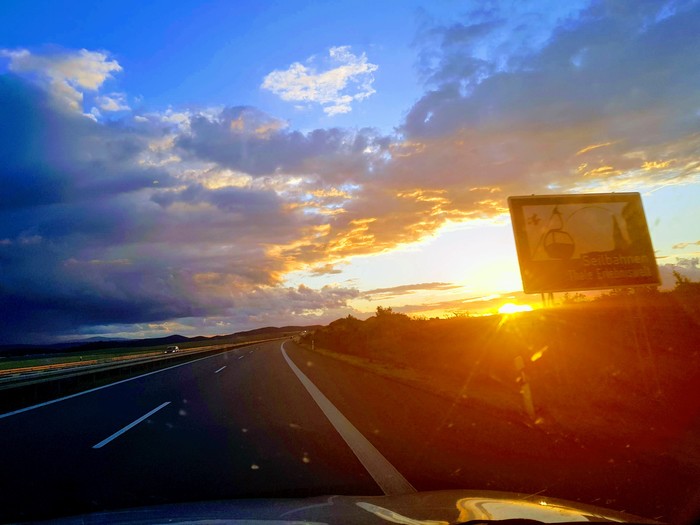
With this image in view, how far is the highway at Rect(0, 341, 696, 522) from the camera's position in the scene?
5605mm

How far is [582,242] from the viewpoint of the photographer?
15156mm

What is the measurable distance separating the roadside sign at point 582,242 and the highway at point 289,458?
5.34m

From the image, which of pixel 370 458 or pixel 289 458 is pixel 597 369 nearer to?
pixel 370 458

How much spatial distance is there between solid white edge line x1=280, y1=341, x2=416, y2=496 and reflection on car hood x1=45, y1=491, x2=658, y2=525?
83cm

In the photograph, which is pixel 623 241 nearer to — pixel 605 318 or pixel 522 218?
pixel 522 218

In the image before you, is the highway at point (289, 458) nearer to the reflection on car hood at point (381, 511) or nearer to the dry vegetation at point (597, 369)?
the reflection on car hood at point (381, 511)

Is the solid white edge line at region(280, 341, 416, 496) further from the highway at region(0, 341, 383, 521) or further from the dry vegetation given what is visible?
the dry vegetation

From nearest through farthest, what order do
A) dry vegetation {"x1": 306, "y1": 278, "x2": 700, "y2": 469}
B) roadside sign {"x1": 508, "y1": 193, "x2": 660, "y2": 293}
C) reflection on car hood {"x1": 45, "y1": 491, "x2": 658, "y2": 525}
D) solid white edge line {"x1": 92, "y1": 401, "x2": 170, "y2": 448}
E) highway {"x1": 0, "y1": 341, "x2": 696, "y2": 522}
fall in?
reflection on car hood {"x1": 45, "y1": 491, "x2": 658, "y2": 525} < highway {"x1": 0, "y1": 341, "x2": 696, "y2": 522} < solid white edge line {"x1": 92, "y1": 401, "x2": 170, "y2": 448} < dry vegetation {"x1": 306, "y1": 278, "x2": 700, "y2": 469} < roadside sign {"x1": 508, "y1": 193, "x2": 660, "y2": 293}

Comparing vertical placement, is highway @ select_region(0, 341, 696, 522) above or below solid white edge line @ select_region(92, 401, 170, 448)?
below

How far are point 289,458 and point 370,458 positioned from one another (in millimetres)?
1148

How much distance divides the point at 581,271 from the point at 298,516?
43.7ft

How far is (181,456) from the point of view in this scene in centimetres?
752

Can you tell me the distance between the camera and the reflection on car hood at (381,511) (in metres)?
3.73

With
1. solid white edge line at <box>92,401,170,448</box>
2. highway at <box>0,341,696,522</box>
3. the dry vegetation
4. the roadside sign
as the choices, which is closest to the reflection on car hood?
highway at <box>0,341,696,522</box>
